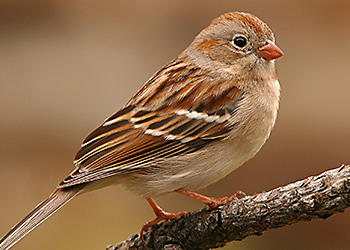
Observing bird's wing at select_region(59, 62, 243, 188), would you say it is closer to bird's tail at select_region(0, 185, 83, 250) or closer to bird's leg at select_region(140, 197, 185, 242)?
bird's tail at select_region(0, 185, 83, 250)

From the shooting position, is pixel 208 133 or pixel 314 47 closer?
pixel 208 133

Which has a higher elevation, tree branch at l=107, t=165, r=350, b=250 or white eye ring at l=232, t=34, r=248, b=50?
white eye ring at l=232, t=34, r=248, b=50

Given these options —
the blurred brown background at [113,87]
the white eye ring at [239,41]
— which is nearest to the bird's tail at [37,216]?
the white eye ring at [239,41]

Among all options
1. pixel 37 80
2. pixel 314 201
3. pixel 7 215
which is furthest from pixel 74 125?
pixel 314 201

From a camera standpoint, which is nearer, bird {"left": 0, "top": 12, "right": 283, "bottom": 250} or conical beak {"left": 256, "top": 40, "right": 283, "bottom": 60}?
bird {"left": 0, "top": 12, "right": 283, "bottom": 250}

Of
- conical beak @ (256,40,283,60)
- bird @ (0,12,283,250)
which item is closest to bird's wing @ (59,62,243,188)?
bird @ (0,12,283,250)

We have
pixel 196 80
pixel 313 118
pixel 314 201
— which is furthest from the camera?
pixel 313 118

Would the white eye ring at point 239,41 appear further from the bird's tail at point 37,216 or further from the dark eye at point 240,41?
the bird's tail at point 37,216

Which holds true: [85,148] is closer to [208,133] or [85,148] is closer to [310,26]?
[208,133]
